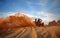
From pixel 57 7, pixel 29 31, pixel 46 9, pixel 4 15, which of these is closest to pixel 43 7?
pixel 46 9

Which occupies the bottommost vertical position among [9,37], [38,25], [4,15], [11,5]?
[9,37]

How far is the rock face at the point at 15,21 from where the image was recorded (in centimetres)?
247

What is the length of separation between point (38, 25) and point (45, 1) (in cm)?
45

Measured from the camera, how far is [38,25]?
245 cm

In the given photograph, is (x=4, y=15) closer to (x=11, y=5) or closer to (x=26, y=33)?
(x=11, y=5)

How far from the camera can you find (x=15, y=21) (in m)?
2.48

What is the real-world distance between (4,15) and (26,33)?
0.49 m

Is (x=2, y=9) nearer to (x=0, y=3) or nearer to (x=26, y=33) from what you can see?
(x=0, y=3)

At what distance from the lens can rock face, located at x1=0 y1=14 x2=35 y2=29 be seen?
247cm

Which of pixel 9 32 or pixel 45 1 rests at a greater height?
pixel 45 1

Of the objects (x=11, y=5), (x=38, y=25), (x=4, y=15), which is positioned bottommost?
(x=38, y=25)

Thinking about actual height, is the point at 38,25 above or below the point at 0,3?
below

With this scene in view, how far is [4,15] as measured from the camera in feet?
8.15

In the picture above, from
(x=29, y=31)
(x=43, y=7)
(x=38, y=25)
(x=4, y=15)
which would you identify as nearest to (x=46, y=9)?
(x=43, y=7)
